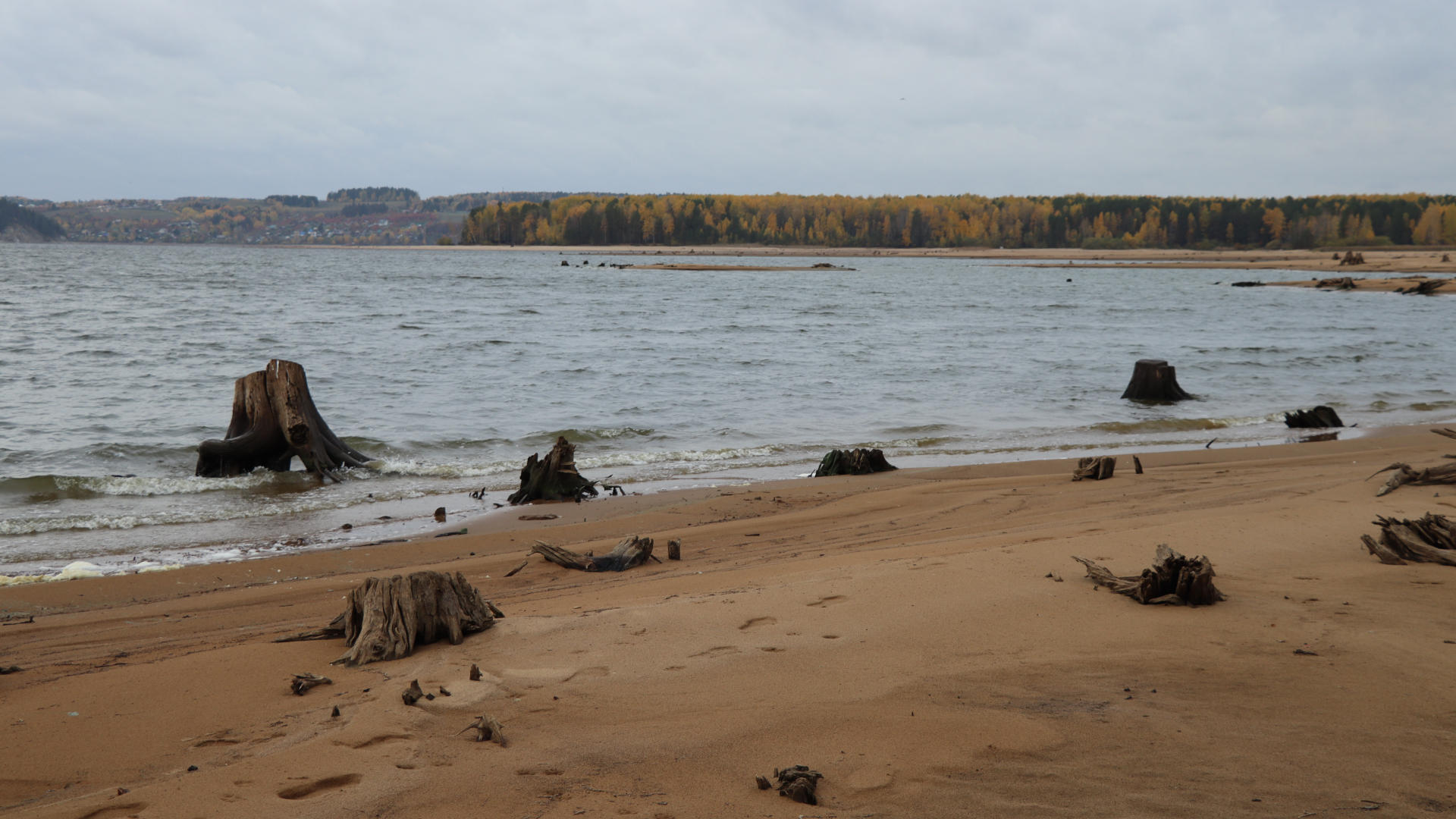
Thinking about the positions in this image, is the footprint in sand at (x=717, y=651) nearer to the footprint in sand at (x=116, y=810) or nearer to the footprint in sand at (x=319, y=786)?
the footprint in sand at (x=319, y=786)

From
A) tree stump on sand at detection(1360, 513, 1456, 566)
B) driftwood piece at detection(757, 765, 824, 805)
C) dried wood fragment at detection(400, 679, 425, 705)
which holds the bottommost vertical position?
dried wood fragment at detection(400, 679, 425, 705)

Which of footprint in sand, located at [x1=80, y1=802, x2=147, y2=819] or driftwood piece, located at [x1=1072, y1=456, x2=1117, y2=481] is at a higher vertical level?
footprint in sand, located at [x1=80, y1=802, x2=147, y2=819]

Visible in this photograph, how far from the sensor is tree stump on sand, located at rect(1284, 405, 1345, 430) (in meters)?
13.4

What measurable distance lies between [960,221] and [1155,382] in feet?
505

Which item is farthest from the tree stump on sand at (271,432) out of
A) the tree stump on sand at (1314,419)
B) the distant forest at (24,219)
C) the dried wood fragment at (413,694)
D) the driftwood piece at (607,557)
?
the distant forest at (24,219)

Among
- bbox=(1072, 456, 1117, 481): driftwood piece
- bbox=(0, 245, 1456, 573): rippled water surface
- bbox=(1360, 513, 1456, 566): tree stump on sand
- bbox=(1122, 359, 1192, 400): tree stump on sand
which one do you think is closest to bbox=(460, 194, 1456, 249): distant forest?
bbox=(0, 245, 1456, 573): rippled water surface

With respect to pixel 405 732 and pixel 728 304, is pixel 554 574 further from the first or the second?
pixel 728 304

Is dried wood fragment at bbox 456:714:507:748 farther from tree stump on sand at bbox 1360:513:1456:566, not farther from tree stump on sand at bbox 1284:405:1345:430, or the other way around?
tree stump on sand at bbox 1284:405:1345:430

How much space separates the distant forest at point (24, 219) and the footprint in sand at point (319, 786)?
210 metres

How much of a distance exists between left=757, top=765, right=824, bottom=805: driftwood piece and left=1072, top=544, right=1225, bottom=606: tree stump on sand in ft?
8.28

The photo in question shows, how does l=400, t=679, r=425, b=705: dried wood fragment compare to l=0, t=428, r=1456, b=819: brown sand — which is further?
l=400, t=679, r=425, b=705: dried wood fragment

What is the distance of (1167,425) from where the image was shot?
1404 centimetres

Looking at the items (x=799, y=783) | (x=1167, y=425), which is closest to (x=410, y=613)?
(x=799, y=783)

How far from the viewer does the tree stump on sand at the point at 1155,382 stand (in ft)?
52.9
